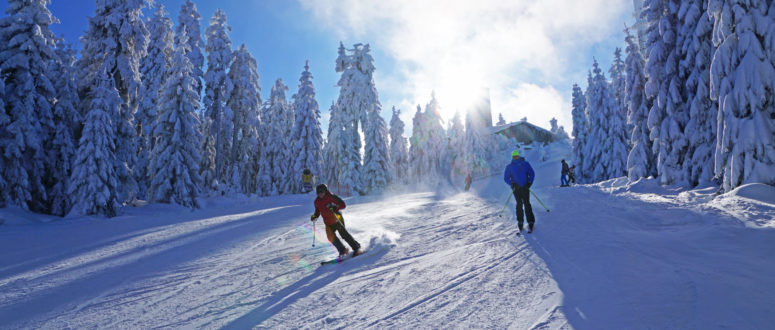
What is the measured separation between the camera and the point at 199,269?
19.1 feet

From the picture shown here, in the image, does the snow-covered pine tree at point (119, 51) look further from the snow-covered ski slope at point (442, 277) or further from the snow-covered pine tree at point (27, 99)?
the snow-covered ski slope at point (442, 277)

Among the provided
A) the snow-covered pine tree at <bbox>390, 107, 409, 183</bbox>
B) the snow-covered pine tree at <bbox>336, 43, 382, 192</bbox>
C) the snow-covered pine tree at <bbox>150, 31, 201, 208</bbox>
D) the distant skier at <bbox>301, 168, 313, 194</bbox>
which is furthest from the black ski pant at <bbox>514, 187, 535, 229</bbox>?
the snow-covered pine tree at <bbox>390, 107, 409, 183</bbox>

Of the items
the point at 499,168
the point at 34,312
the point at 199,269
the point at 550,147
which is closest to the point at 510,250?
the point at 199,269

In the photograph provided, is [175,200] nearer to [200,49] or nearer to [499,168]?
[200,49]

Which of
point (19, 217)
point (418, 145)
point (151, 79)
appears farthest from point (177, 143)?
point (418, 145)

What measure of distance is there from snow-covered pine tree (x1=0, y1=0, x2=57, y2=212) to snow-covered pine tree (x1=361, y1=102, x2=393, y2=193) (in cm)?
2046

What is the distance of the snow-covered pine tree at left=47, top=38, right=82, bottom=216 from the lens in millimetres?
15766

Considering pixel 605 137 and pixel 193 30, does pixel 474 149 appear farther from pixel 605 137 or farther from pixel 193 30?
pixel 193 30

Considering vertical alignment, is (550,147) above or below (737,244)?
above

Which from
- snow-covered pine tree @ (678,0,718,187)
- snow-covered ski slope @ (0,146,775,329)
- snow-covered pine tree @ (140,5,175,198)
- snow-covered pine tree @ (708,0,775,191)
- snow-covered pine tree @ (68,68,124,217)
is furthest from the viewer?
snow-covered pine tree @ (140,5,175,198)

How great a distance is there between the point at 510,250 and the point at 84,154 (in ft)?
59.1

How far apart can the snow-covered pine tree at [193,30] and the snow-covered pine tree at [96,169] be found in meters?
14.5

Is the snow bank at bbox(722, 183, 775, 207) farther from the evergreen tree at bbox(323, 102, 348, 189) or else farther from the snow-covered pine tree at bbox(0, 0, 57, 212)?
the evergreen tree at bbox(323, 102, 348, 189)

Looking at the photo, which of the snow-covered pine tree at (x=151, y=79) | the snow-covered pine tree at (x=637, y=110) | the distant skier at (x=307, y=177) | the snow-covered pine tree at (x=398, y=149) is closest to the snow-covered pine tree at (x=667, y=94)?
the snow-covered pine tree at (x=637, y=110)
